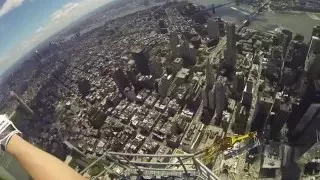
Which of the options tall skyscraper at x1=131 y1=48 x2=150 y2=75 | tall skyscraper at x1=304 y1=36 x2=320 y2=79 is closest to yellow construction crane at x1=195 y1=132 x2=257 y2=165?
tall skyscraper at x1=304 y1=36 x2=320 y2=79

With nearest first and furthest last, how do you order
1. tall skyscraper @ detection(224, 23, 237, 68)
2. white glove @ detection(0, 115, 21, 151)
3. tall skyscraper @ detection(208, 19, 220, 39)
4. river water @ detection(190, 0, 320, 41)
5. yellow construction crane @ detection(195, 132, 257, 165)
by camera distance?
1. white glove @ detection(0, 115, 21, 151)
2. yellow construction crane @ detection(195, 132, 257, 165)
3. tall skyscraper @ detection(224, 23, 237, 68)
4. river water @ detection(190, 0, 320, 41)
5. tall skyscraper @ detection(208, 19, 220, 39)

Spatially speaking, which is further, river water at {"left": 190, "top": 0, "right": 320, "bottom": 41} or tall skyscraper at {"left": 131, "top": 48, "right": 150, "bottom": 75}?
river water at {"left": 190, "top": 0, "right": 320, "bottom": 41}

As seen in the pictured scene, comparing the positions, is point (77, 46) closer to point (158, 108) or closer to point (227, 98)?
point (158, 108)

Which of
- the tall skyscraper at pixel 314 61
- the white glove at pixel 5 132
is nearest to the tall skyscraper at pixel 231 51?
the tall skyscraper at pixel 314 61

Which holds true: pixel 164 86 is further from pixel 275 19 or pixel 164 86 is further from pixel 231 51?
pixel 275 19

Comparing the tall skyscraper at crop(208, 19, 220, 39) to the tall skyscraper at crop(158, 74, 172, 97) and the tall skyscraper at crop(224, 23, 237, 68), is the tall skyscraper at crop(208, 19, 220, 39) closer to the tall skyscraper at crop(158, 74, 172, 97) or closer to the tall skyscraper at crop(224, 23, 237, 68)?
the tall skyscraper at crop(224, 23, 237, 68)

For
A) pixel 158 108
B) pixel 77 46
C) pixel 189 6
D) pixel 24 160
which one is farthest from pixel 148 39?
pixel 24 160

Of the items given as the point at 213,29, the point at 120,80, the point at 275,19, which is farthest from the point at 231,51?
the point at 275,19
